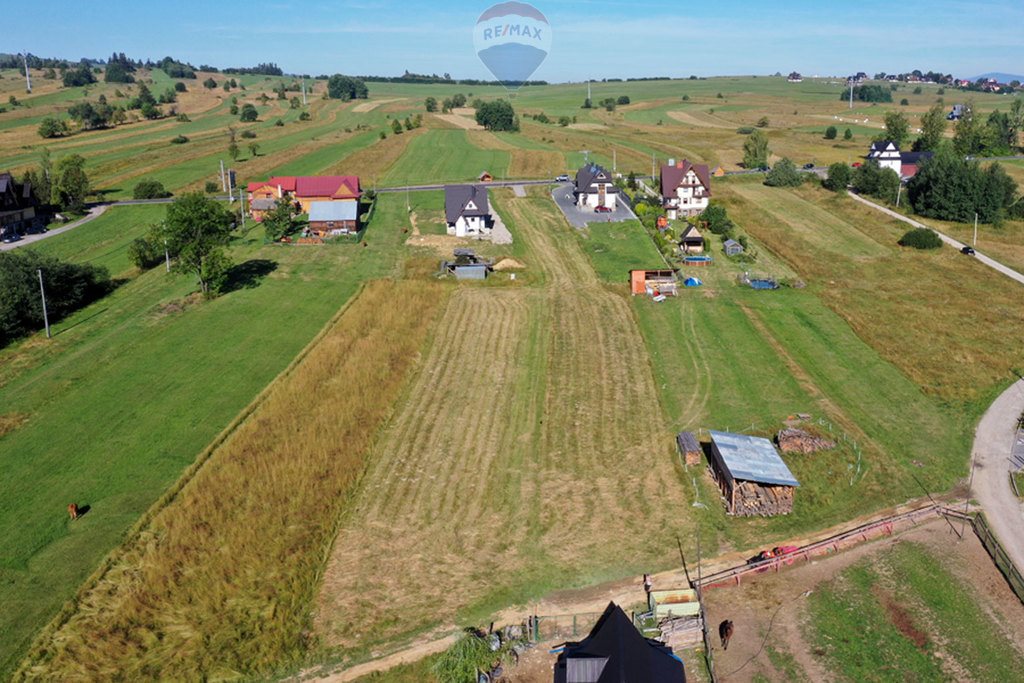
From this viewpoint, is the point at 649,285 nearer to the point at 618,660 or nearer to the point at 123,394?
the point at 123,394

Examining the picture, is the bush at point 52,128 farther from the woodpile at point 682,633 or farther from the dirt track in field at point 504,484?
the woodpile at point 682,633

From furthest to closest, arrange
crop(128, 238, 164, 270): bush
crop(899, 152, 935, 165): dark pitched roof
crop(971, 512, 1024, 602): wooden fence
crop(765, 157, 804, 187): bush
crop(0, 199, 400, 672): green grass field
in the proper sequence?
crop(899, 152, 935, 165): dark pitched roof
crop(765, 157, 804, 187): bush
crop(128, 238, 164, 270): bush
crop(0, 199, 400, 672): green grass field
crop(971, 512, 1024, 602): wooden fence

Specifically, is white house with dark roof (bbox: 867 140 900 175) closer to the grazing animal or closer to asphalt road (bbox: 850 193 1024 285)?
asphalt road (bbox: 850 193 1024 285)

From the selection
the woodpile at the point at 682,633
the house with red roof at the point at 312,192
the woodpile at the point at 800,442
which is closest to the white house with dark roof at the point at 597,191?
the house with red roof at the point at 312,192

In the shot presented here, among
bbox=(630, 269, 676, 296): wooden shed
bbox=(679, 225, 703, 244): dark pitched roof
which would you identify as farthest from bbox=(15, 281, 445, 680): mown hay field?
bbox=(679, 225, 703, 244): dark pitched roof

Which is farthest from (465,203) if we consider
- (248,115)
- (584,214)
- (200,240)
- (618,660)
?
(248,115)

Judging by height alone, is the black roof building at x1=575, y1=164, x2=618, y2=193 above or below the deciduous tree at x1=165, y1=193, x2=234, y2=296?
above
